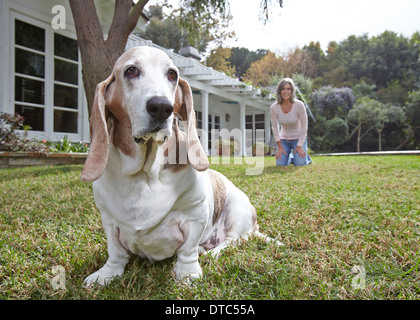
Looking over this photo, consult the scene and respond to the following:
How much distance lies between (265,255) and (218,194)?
46cm

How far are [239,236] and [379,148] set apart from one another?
24.8 meters

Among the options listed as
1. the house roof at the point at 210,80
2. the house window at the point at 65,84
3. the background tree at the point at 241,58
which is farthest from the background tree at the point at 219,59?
the background tree at the point at 241,58

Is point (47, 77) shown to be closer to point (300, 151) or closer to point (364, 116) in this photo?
point (300, 151)

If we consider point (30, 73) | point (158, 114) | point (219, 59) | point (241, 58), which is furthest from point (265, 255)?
point (241, 58)

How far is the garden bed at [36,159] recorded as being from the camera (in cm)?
587

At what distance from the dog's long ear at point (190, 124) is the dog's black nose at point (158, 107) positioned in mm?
281

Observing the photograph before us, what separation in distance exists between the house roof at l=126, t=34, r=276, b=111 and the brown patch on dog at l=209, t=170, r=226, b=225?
7.89 m

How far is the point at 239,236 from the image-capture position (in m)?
1.89

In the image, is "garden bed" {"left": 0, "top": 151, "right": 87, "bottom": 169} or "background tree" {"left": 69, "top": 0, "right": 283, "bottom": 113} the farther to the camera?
"garden bed" {"left": 0, "top": 151, "right": 87, "bottom": 169}

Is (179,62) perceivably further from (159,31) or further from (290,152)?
(159,31)

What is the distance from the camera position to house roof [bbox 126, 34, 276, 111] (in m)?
9.66

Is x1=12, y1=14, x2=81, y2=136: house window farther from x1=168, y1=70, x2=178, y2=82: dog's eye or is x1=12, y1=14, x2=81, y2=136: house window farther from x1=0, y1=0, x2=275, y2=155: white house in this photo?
x1=168, y1=70, x2=178, y2=82: dog's eye

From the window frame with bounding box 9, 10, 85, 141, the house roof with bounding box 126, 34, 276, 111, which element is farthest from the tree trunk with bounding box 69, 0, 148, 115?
the house roof with bounding box 126, 34, 276, 111

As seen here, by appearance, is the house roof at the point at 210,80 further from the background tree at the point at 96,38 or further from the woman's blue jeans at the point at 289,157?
the woman's blue jeans at the point at 289,157
